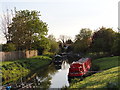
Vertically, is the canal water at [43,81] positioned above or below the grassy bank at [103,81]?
below

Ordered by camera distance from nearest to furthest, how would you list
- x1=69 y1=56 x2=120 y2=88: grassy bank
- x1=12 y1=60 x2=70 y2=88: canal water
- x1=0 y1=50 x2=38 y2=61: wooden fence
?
x1=69 y1=56 x2=120 y2=88: grassy bank < x1=12 y1=60 x2=70 y2=88: canal water < x1=0 y1=50 x2=38 y2=61: wooden fence

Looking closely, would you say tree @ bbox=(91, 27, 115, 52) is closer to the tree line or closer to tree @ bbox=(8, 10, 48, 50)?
the tree line

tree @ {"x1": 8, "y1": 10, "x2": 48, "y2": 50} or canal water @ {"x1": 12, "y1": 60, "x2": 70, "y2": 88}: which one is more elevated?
tree @ {"x1": 8, "y1": 10, "x2": 48, "y2": 50}

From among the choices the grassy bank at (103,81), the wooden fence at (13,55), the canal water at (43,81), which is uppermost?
the wooden fence at (13,55)

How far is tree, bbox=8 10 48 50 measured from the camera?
156 feet

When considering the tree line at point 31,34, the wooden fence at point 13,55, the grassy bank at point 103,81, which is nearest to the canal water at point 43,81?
the grassy bank at point 103,81

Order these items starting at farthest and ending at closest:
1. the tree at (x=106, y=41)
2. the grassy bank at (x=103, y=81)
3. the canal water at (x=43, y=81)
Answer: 1. the tree at (x=106, y=41)
2. the canal water at (x=43, y=81)
3. the grassy bank at (x=103, y=81)

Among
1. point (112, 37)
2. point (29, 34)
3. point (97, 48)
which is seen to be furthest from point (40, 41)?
point (112, 37)

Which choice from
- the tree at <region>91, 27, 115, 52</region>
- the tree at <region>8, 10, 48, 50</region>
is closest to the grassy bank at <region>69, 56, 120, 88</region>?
the tree at <region>91, 27, 115, 52</region>

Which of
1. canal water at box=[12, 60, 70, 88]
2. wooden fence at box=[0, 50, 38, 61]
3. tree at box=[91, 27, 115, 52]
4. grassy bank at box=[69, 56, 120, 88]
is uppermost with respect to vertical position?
tree at box=[91, 27, 115, 52]

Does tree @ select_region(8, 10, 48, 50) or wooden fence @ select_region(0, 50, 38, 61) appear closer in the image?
wooden fence @ select_region(0, 50, 38, 61)

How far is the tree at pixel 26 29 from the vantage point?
47.5 metres

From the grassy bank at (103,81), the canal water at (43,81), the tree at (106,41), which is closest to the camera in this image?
the grassy bank at (103,81)

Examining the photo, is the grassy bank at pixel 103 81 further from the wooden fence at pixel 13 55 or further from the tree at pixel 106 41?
the tree at pixel 106 41
